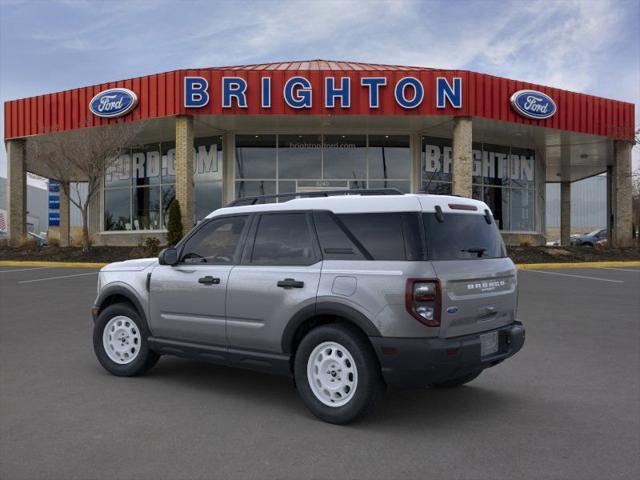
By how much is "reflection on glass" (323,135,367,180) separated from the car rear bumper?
2002 centimetres

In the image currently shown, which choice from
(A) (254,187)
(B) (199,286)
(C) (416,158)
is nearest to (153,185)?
(A) (254,187)

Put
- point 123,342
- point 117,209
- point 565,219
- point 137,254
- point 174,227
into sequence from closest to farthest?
point 123,342
point 174,227
point 137,254
point 117,209
point 565,219

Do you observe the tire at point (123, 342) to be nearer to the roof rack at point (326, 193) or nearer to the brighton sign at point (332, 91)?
the roof rack at point (326, 193)

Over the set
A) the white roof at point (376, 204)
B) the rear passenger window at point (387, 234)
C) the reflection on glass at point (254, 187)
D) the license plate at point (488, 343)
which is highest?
the reflection on glass at point (254, 187)

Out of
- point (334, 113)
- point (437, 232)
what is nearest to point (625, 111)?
point (334, 113)

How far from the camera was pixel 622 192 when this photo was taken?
25.3 m

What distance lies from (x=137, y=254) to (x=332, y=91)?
8.99m

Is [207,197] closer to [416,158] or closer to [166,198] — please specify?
[166,198]

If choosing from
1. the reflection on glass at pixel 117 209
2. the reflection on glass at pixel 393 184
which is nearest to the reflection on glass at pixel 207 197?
the reflection on glass at pixel 117 209

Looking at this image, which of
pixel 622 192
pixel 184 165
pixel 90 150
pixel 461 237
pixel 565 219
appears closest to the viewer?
pixel 461 237

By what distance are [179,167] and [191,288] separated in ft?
54.4

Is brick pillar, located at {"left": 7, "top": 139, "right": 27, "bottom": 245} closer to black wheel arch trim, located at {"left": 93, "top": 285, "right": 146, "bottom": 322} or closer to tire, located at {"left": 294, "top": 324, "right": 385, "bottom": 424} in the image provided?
black wheel arch trim, located at {"left": 93, "top": 285, "right": 146, "bottom": 322}

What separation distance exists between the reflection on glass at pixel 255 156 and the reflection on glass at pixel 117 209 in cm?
588

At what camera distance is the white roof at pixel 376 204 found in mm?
4441
